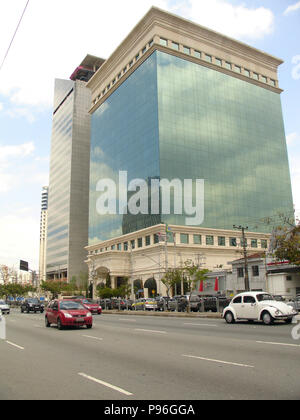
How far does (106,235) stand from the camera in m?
95.2

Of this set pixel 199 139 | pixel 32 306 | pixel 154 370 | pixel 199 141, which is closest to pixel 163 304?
pixel 32 306

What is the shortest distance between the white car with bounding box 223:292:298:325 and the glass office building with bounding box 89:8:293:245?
50.4 meters

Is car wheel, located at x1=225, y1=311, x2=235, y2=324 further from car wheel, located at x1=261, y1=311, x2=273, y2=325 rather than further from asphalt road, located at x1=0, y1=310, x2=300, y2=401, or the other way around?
asphalt road, located at x1=0, y1=310, x2=300, y2=401

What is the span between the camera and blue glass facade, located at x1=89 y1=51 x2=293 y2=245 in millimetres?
79438

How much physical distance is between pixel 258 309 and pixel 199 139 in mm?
67071

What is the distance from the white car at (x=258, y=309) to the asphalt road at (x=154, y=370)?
6.16 m

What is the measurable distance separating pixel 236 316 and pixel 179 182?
56438 millimetres

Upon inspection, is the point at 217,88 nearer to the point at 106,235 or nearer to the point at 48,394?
the point at 106,235

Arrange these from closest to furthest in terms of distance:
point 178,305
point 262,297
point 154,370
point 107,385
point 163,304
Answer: point 107,385 → point 154,370 → point 262,297 → point 178,305 → point 163,304

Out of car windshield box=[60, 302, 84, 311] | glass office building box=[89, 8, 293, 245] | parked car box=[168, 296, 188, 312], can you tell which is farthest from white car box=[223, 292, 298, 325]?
glass office building box=[89, 8, 293, 245]

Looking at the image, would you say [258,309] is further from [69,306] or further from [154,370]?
[154,370]

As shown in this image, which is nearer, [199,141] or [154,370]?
[154,370]

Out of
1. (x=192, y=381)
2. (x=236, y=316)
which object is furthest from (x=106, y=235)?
(x=192, y=381)

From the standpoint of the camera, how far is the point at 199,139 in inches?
→ 3307
